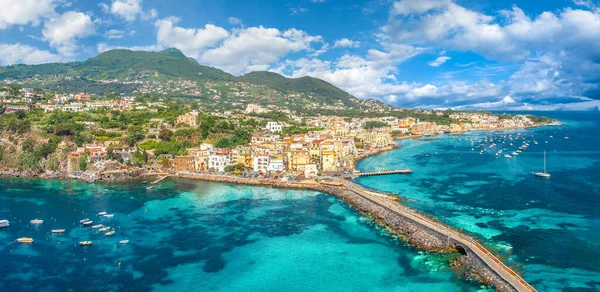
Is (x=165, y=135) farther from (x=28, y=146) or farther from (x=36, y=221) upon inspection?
(x=36, y=221)

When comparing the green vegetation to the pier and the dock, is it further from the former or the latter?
the dock

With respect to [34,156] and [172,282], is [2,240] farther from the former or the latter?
[34,156]

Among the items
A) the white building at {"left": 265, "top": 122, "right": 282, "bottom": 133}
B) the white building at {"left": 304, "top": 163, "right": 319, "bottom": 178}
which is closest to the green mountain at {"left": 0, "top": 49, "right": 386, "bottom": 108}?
the white building at {"left": 265, "top": 122, "right": 282, "bottom": 133}

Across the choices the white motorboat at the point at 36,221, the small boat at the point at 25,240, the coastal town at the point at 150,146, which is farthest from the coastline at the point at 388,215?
the small boat at the point at 25,240

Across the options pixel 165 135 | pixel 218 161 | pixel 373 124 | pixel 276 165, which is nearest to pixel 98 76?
pixel 373 124

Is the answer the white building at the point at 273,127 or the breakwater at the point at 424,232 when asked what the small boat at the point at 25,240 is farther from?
the white building at the point at 273,127

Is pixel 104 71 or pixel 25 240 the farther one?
pixel 104 71

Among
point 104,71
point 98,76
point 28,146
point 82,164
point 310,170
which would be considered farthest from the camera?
point 104,71
